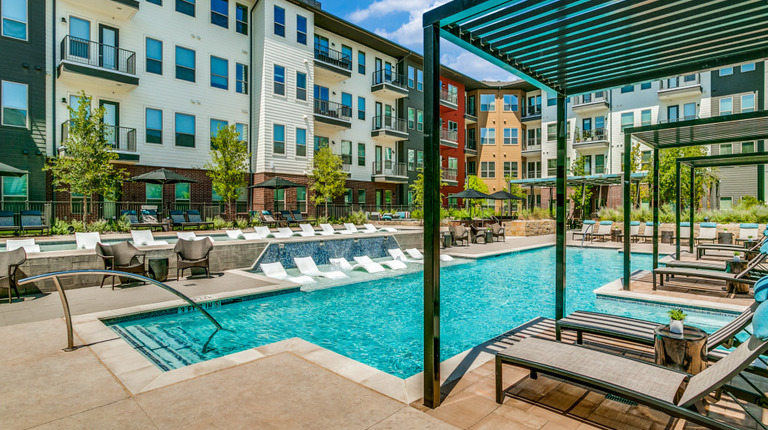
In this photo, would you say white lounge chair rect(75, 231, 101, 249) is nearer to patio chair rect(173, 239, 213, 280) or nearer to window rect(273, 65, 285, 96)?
patio chair rect(173, 239, 213, 280)

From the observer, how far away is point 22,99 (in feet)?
54.1

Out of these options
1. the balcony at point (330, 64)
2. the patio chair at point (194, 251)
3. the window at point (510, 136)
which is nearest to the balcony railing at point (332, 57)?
the balcony at point (330, 64)

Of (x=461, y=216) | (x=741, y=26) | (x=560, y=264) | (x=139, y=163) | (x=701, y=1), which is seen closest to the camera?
(x=701, y=1)

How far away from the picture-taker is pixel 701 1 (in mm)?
3203

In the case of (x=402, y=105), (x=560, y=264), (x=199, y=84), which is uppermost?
(x=402, y=105)

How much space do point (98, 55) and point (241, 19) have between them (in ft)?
26.6

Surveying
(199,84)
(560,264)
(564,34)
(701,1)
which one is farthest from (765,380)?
(199,84)

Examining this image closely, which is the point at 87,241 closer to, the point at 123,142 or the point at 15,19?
the point at 123,142

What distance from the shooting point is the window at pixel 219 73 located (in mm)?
21953

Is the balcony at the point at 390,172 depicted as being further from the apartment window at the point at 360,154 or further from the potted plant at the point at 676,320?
the potted plant at the point at 676,320

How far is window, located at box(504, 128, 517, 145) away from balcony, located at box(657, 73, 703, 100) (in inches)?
504

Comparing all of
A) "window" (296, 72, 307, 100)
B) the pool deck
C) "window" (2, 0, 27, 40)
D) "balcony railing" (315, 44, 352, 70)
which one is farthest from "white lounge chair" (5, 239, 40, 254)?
"balcony railing" (315, 44, 352, 70)

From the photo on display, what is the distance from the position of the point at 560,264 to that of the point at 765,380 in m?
2.06

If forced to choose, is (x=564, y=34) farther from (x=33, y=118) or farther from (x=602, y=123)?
(x=602, y=123)
